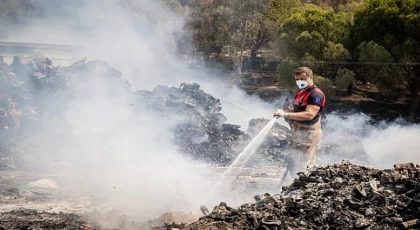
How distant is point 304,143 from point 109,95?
6280mm

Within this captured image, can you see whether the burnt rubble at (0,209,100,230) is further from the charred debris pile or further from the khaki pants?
the charred debris pile

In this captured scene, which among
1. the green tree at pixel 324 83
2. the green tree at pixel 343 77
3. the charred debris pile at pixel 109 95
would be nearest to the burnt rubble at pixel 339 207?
the charred debris pile at pixel 109 95

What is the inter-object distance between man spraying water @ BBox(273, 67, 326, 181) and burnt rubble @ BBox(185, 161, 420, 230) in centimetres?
84

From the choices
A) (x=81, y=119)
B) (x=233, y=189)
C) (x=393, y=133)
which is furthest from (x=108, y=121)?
(x=393, y=133)

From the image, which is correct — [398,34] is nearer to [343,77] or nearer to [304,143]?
[343,77]

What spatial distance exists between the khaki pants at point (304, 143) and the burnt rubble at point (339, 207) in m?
0.84

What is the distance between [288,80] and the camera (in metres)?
18.1

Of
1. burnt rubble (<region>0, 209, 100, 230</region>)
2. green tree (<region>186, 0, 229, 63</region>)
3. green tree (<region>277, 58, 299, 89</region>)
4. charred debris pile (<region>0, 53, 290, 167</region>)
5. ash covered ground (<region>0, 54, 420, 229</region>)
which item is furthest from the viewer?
green tree (<region>186, 0, 229, 63</region>)

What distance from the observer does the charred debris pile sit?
9617 millimetres

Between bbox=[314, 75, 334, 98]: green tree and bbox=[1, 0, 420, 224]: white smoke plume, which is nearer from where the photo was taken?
bbox=[1, 0, 420, 224]: white smoke plume

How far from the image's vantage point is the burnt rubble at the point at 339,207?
13.2ft

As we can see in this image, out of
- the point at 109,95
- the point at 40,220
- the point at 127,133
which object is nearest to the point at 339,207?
the point at 40,220

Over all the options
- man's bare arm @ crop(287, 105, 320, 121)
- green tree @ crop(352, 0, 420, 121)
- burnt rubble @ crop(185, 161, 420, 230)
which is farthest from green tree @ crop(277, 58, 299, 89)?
burnt rubble @ crop(185, 161, 420, 230)

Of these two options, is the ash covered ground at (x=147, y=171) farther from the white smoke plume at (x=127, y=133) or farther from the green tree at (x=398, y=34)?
the green tree at (x=398, y=34)
